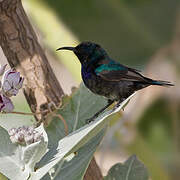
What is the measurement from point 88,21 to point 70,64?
56 centimetres

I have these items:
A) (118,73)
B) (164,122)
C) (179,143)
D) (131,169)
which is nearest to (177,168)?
(179,143)

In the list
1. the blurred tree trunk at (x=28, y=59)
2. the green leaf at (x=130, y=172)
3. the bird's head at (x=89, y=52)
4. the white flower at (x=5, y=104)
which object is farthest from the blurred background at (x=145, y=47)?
the white flower at (x=5, y=104)

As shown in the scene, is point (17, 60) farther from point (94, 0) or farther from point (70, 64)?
point (94, 0)

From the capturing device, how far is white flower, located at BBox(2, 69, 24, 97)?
91 centimetres

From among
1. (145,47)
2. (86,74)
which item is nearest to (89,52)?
(86,74)

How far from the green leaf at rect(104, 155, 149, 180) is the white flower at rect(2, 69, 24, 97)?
0.31 m

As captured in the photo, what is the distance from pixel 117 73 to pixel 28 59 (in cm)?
24

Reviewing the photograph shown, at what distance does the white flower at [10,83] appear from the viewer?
0.91m

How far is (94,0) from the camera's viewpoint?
229 centimetres

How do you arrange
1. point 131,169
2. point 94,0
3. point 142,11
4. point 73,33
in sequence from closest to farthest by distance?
point 131,169, point 73,33, point 94,0, point 142,11

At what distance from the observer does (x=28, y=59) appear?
1.18m

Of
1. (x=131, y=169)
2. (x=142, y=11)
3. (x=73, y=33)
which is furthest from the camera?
(x=142, y=11)

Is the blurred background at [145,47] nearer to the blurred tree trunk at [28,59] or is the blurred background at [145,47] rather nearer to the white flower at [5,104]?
the blurred tree trunk at [28,59]

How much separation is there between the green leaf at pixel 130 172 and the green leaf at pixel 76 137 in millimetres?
124
